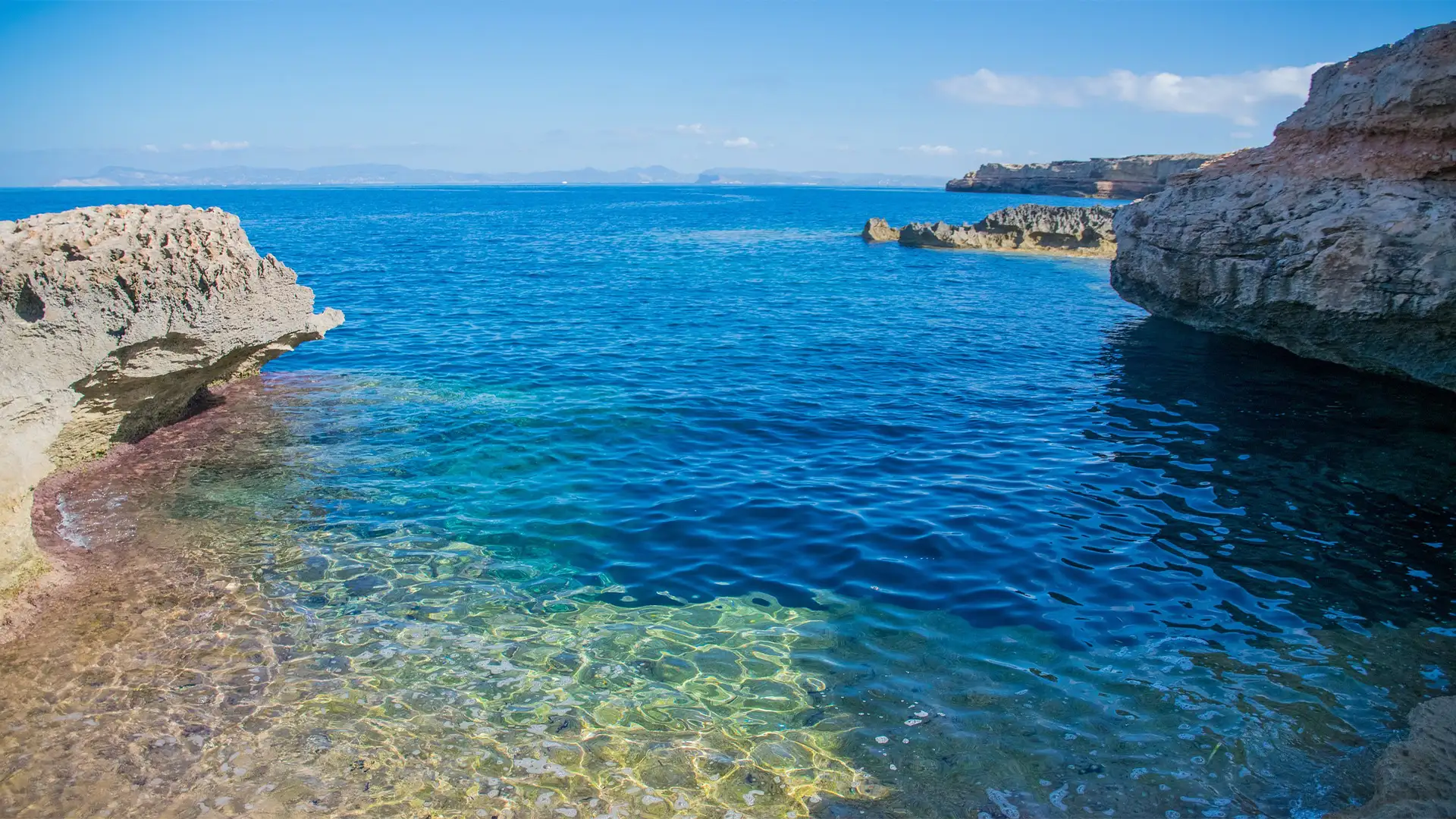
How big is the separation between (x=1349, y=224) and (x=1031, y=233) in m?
35.6

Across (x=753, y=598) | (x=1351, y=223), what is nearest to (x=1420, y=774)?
(x=753, y=598)

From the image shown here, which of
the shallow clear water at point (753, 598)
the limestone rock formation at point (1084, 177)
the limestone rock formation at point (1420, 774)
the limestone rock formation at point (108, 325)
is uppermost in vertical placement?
the limestone rock formation at point (1084, 177)

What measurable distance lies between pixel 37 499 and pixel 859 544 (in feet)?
35.7

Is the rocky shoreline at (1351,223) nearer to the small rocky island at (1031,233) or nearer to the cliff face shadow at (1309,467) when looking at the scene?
the cliff face shadow at (1309,467)

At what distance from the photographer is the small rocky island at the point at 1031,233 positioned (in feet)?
154

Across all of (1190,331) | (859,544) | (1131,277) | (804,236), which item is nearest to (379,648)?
(859,544)

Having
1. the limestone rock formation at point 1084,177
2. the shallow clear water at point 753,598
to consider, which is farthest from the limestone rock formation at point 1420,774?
the limestone rock formation at point 1084,177

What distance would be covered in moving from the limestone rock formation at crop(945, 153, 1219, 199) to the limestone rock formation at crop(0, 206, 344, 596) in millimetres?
107264

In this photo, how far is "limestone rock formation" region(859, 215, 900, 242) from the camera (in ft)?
185

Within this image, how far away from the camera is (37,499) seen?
36.2 ft

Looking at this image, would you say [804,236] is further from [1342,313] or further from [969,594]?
[969,594]

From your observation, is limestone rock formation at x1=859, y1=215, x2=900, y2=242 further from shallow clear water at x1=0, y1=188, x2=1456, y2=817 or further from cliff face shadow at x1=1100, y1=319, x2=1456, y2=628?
shallow clear water at x1=0, y1=188, x2=1456, y2=817

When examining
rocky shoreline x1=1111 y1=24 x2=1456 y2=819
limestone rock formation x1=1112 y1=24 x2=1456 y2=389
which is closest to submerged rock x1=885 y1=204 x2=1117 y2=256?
limestone rock formation x1=1112 y1=24 x2=1456 y2=389

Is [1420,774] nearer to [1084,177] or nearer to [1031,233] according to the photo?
[1031,233]
